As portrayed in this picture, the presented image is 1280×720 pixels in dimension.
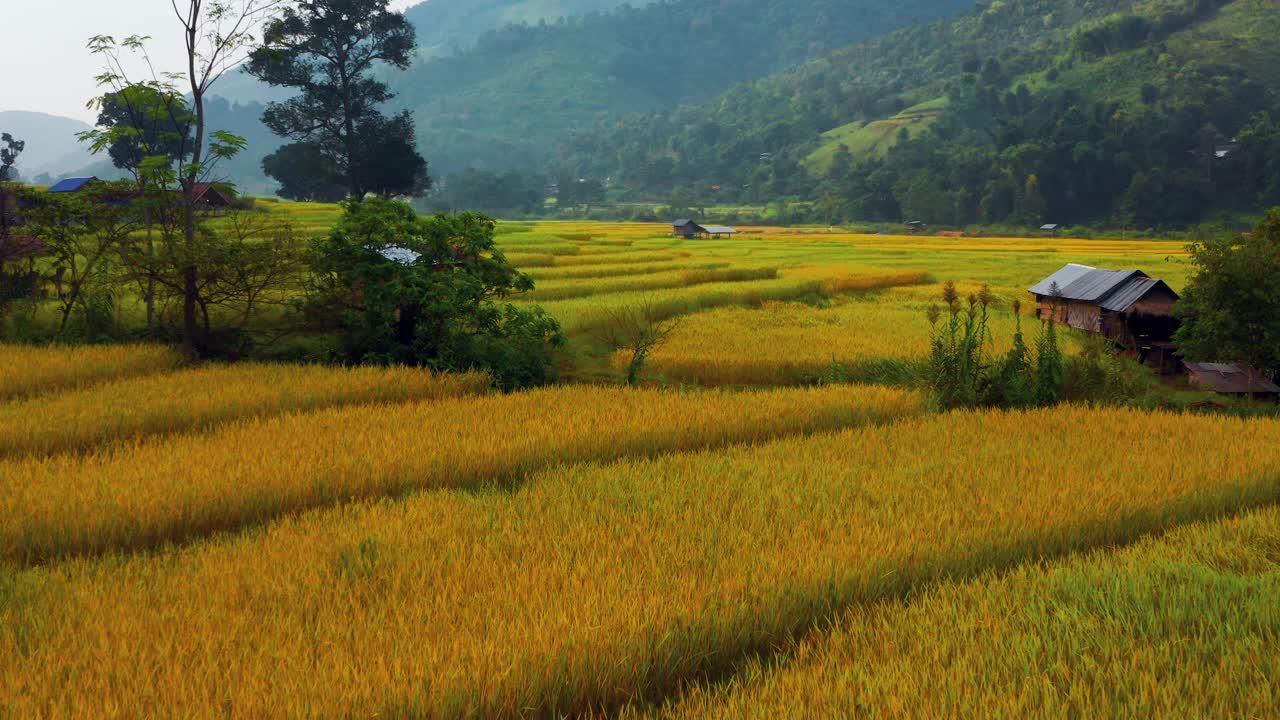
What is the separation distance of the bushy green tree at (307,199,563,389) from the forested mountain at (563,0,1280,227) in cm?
6760

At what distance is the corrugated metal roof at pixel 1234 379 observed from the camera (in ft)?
50.5

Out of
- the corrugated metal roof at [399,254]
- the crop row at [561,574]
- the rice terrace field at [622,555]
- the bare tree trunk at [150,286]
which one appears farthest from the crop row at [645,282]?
the crop row at [561,574]

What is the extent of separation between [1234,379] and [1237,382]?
135 mm

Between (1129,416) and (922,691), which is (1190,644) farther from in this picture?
(1129,416)

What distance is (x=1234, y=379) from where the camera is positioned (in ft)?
51.4

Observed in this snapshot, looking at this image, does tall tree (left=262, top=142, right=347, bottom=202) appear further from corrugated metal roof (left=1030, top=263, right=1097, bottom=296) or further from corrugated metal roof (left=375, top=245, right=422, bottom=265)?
corrugated metal roof (left=1030, top=263, right=1097, bottom=296)

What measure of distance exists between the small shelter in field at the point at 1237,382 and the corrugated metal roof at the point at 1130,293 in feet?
6.59

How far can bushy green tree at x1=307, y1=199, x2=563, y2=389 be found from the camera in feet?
38.5

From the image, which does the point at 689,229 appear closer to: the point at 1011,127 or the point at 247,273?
the point at 1011,127

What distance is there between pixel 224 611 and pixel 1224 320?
17.8m

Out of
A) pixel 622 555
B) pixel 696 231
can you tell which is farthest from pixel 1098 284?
pixel 696 231

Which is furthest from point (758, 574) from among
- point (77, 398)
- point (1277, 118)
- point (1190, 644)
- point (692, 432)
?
point (1277, 118)

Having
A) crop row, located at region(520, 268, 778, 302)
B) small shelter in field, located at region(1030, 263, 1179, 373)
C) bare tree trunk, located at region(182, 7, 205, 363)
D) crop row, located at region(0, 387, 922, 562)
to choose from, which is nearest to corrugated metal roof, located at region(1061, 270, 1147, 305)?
small shelter in field, located at region(1030, 263, 1179, 373)

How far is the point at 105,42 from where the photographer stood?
11.6m
